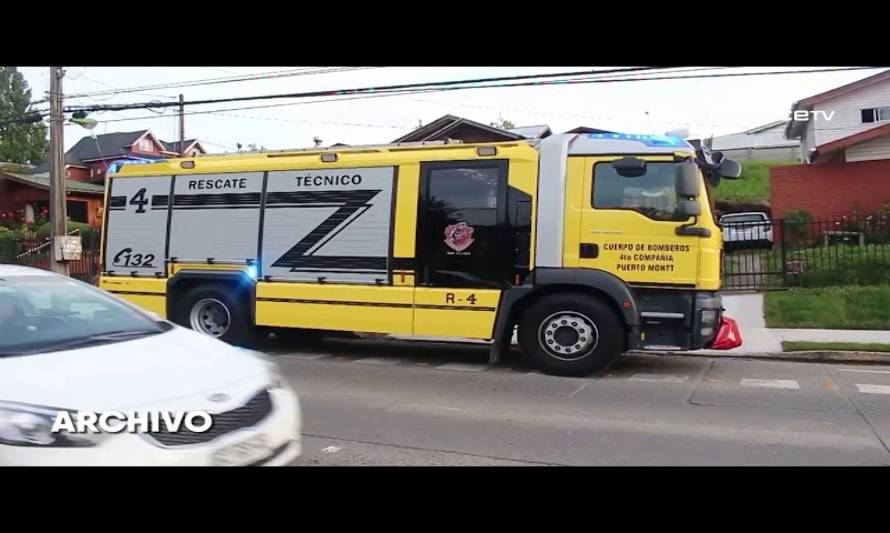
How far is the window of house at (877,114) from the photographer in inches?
1082

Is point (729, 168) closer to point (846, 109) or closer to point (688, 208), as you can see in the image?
point (688, 208)

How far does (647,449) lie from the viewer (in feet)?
17.4

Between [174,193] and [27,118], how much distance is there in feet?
37.4

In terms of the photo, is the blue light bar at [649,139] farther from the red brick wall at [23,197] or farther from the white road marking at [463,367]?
the red brick wall at [23,197]

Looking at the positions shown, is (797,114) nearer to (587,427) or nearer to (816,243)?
(816,243)

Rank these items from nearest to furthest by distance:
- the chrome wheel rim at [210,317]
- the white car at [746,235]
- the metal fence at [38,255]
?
the chrome wheel rim at [210,317], the white car at [746,235], the metal fence at [38,255]

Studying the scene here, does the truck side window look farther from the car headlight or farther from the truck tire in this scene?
the car headlight

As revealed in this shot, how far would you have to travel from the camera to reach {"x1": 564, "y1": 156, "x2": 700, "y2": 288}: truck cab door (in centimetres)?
797

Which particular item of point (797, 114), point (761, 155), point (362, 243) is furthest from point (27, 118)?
point (761, 155)

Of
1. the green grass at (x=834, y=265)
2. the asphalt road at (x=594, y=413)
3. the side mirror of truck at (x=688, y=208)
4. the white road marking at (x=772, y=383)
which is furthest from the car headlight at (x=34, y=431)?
the green grass at (x=834, y=265)

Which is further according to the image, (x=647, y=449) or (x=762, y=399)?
(x=762, y=399)

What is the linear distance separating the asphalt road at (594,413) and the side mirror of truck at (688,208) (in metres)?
1.90

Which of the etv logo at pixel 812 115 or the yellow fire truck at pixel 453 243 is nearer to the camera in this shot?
the yellow fire truck at pixel 453 243

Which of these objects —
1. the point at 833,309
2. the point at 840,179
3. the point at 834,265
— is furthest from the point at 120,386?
the point at 840,179
